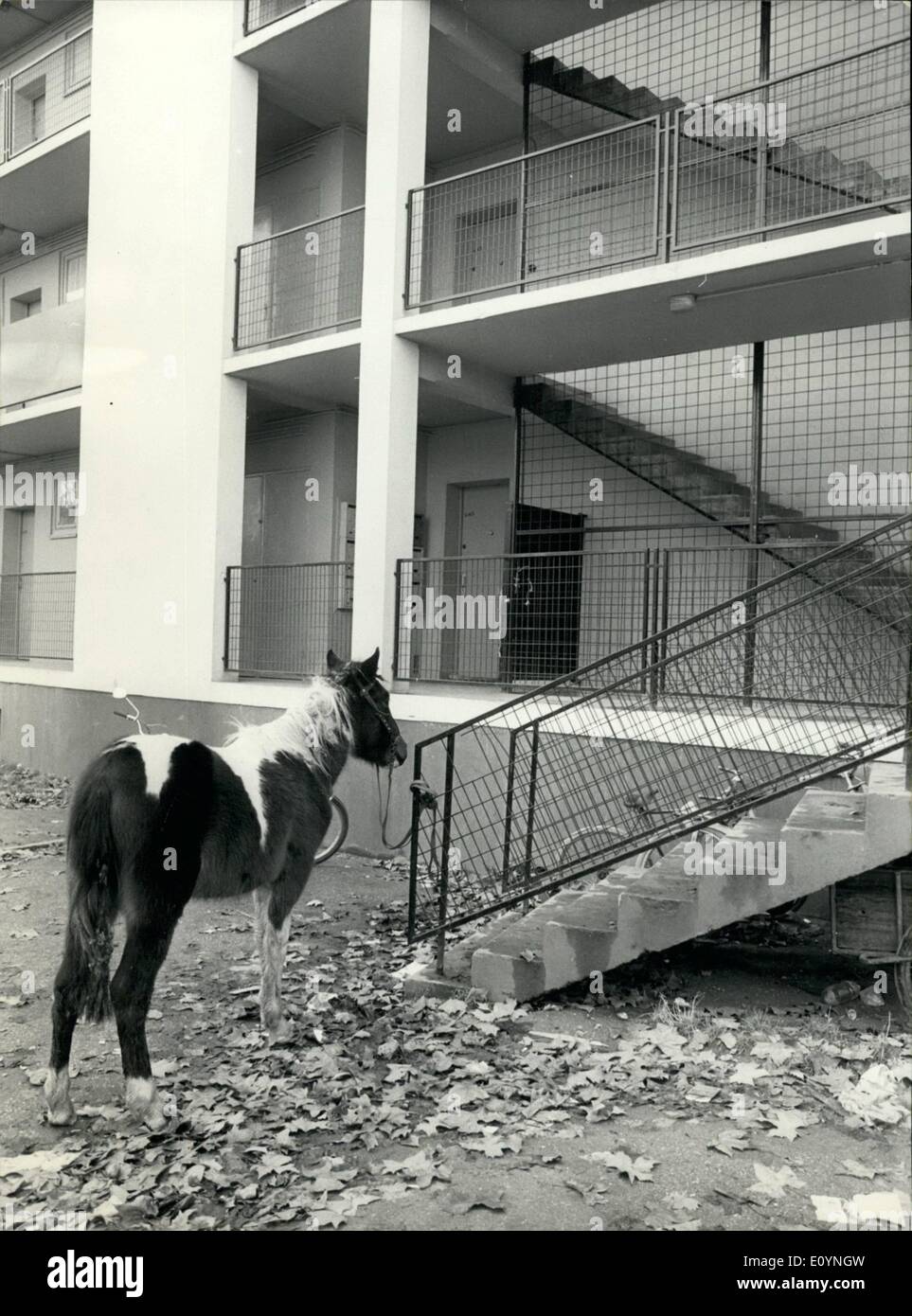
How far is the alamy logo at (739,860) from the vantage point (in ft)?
16.1

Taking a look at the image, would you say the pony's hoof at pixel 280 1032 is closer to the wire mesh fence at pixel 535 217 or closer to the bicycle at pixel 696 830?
the bicycle at pixel 696 830

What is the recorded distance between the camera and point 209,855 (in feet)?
13.8

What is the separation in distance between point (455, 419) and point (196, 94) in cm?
469

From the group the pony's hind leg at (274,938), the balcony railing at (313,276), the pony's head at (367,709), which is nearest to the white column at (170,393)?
the balcony railing at (313,276)

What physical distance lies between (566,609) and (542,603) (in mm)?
335

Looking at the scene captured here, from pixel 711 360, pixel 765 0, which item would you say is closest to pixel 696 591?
pixel 711 360

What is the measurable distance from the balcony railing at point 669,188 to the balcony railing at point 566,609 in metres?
2.78

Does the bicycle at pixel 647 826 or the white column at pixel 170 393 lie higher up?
the white column at pixel 170 393

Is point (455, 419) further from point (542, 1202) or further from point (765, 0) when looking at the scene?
point (542, 1202)

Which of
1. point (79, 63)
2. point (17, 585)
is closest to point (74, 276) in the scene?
point (79, 63)

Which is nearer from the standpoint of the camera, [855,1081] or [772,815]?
[855,1081]

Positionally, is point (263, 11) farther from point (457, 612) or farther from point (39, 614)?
point (39, 614)

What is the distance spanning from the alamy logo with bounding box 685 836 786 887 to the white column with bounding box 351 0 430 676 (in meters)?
4.35
